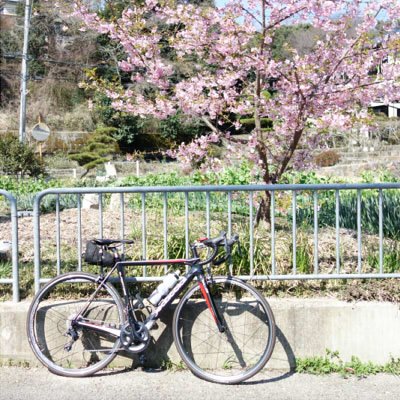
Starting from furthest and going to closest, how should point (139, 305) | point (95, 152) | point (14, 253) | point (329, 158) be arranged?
point (329, 158), point (95, 152), point (14, 253), point (139, 305)

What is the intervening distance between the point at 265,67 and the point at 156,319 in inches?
120

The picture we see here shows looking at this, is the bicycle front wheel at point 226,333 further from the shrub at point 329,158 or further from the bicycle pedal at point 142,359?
the shrub at point 329,158

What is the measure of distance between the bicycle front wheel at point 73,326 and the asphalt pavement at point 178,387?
17cm

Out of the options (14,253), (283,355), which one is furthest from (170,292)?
(14,253)

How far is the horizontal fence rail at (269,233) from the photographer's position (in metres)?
4.47

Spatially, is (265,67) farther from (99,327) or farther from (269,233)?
(99,327)

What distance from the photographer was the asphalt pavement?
387 cm

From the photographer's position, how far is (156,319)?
4.18 meters

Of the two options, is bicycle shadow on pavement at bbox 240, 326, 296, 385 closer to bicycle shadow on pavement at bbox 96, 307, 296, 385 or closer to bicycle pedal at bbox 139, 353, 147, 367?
bicycle shadow on pavement at bbox 96, 307, 296, 385

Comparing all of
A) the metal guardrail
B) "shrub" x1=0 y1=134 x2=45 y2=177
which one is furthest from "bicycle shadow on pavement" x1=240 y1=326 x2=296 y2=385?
"shrub" x1=0 y1=134 x2=45 y2=177

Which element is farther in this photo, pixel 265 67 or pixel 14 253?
pixel 265 67

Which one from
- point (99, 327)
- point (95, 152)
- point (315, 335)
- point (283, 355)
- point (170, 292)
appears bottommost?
point (283, 355)

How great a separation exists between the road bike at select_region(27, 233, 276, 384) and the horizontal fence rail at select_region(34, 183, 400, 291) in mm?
259

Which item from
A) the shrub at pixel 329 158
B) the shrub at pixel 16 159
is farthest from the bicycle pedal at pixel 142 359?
the shrub at pixel 329 158
